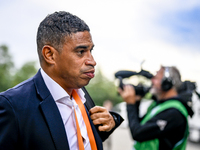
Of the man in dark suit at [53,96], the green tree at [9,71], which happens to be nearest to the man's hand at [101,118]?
the man in dark suit at [53,96]

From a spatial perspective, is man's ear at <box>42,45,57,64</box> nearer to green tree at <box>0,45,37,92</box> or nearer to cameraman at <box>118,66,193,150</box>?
cameraman at <box>118,66,193,150</box>

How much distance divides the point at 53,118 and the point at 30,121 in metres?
0.13

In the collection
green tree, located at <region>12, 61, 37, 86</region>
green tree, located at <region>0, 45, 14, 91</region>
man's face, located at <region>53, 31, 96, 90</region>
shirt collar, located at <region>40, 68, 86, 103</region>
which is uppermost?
man's face, located at <region>53, 31, 96, 90</region>

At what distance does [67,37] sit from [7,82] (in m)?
40.1

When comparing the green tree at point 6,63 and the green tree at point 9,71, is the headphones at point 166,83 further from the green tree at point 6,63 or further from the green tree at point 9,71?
the green tree at point 6,63

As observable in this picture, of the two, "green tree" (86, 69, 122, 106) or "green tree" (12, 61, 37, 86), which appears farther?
"green tree" (12, 61, 37, 86)

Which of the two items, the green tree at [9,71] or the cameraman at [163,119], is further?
the green tree at [9,71]

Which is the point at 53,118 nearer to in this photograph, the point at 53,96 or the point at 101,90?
the point at 53,96

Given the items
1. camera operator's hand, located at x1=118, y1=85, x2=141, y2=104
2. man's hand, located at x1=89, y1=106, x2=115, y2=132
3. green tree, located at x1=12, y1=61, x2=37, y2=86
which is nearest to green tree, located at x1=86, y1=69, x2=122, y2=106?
green tree, located at x1=12, y1=61, x2=37, y2=86

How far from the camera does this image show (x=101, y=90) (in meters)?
34.3

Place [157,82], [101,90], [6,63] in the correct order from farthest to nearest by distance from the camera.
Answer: [6,63], [101,90], [157,82]

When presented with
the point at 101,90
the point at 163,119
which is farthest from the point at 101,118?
the point at 101,90

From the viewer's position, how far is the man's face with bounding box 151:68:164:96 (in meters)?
3.03

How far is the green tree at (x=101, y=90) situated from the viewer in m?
32.4
